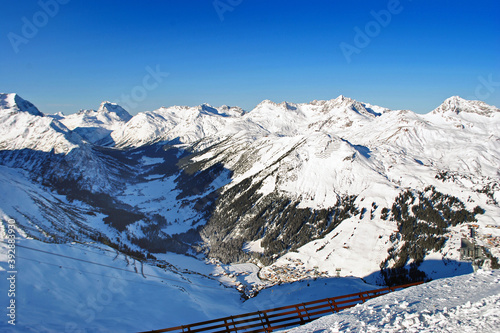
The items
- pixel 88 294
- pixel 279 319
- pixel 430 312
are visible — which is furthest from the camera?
pixel 88 294

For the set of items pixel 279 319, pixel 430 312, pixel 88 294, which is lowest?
pixel 88 294

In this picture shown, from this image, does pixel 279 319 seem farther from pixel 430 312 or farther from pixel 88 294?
pixel 88 294

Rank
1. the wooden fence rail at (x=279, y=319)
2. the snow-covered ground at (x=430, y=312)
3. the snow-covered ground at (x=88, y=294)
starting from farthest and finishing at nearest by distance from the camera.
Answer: the snow-covered ground at (x=88, y=294)
the wooden fence rail at (x=279, y=319)
the snow-covered ground at (x=430, y=312)

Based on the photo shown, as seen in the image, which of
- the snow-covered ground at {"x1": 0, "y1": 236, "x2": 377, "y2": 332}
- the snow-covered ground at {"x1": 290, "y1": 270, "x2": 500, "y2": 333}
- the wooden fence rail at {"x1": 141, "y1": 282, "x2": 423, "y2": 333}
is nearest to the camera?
the snow-covered ground at {"x1": 290, "y1": 270, "x2": 500, "y2": 333}

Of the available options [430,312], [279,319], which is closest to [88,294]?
[279,319]

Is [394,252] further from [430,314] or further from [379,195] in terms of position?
[430,314]

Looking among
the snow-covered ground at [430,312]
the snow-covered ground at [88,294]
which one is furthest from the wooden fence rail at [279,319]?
the snow-covered ground at [88,294]

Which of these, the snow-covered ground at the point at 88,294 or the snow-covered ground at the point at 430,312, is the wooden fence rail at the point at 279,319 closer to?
the snow-covered ground at the point at 430,312

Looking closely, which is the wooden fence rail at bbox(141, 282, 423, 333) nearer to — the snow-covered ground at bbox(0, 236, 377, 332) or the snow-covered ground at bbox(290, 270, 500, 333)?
the snow-covered ground at bbox(290, 270, 500, 333)

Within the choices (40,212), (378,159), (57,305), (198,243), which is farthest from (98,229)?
(378,159)

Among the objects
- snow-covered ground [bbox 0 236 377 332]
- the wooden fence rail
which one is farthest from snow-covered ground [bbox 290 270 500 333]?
snow-covered ground [bbox 0 236 377 332]
